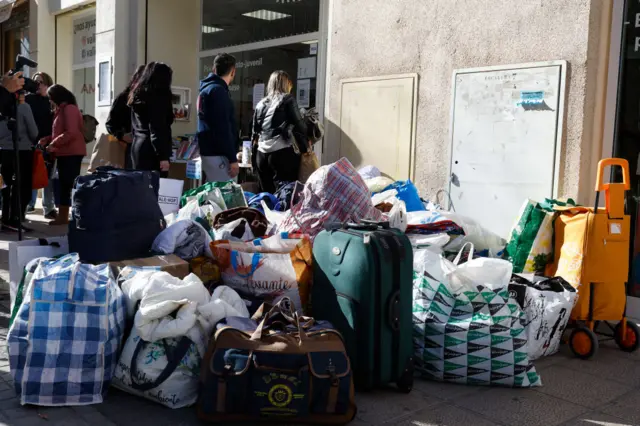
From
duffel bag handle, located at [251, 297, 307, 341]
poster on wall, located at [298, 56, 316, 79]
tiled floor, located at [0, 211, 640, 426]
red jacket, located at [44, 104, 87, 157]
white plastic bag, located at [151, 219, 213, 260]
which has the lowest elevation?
tiled floor, located at [0, 211, 640, 426]

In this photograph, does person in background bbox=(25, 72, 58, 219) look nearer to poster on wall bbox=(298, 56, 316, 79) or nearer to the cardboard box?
poster on wall bbox=(298, 56, 316, 79)

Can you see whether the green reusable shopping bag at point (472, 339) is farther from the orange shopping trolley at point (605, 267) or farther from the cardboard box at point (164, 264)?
the cardboard box at point (164, 264)

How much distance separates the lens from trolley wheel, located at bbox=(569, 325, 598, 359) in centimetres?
405

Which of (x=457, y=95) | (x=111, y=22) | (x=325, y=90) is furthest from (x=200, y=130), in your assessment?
(x=111, y=22)

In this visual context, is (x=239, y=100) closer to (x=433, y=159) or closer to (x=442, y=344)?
(x=433, y=159)

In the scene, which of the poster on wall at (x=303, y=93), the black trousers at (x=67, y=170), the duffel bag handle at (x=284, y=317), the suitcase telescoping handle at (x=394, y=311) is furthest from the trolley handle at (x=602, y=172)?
the black trousers at (x=67, y=170)

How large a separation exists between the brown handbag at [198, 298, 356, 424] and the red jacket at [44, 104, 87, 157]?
5667mm

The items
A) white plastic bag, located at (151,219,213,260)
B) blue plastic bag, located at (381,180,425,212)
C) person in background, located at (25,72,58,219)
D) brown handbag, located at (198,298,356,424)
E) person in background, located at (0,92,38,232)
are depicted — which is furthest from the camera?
person in background, located at (25,72,58,219)

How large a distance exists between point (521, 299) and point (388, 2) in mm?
3548

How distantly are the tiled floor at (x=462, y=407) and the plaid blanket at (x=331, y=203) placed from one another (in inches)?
56.6

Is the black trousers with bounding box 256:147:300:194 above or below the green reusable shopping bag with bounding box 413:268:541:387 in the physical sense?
above

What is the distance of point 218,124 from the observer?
6164 millimetres

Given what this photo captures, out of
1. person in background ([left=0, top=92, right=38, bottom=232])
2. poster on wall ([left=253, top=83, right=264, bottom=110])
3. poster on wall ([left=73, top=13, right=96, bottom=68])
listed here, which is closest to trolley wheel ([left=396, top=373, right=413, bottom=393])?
person in background ([left=0, top=92, right=38, bottom=232])

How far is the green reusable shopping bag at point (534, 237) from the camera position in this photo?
4.56 meters
